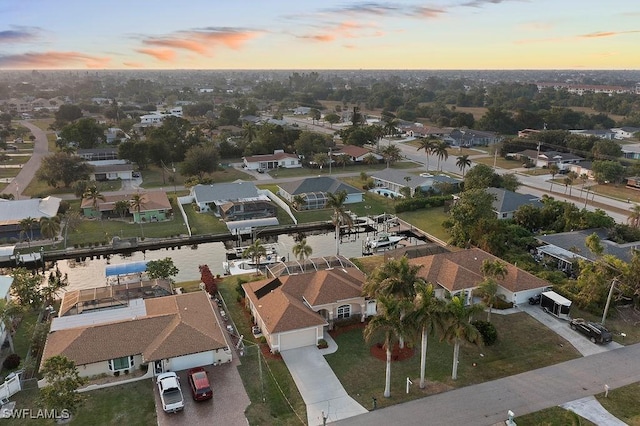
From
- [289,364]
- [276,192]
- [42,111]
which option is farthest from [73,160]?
[42,111]

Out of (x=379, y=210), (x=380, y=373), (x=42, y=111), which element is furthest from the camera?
(x=42, y=111)

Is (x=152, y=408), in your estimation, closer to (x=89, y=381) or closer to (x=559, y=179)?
(x=89, y=381)

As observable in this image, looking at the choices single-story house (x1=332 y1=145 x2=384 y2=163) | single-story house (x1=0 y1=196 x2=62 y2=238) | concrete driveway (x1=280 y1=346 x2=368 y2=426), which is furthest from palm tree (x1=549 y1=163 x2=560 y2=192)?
single-story house (x1=0 y1=196 x2=62 y2=238)

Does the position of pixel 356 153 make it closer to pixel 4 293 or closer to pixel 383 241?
pixel 383 241

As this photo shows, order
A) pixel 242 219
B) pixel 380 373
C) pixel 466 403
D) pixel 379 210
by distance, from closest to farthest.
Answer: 1. pixel 466 403
2. pixel 380 373
3. pixel 242 219
4. pixel 379 210

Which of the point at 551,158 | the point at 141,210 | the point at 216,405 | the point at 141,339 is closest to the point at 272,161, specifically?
the point at 141,210

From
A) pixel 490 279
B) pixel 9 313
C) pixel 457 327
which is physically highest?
pixel 457 327
